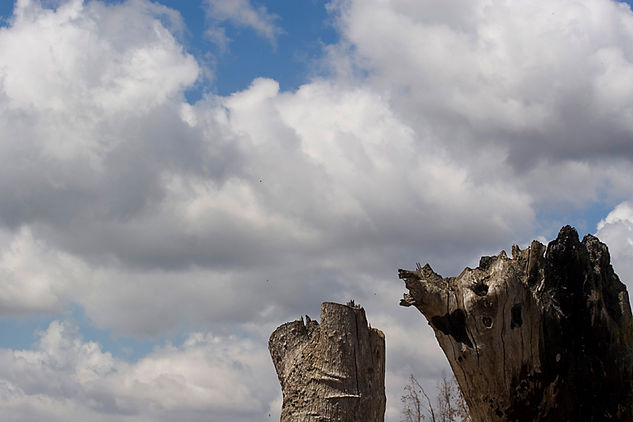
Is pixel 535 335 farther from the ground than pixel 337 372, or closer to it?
farther from the ground

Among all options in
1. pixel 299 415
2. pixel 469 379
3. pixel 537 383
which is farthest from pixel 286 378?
pixel 537 383

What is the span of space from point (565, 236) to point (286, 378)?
11.3ft

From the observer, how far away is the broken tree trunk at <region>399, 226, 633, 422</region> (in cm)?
774

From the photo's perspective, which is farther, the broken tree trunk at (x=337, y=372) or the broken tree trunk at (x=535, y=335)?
the broken tree trunk at (x=337, y=372)

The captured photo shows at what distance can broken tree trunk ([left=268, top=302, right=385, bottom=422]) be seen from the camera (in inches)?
344

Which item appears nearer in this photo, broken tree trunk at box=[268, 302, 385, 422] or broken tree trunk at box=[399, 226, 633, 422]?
broken tree trunk at box=[399, 226, 633, 422]

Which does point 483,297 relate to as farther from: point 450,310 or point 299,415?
point 299,415

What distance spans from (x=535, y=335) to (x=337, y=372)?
2177mm

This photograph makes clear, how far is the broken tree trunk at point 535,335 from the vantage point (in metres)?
7.74

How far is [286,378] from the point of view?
9.16 m

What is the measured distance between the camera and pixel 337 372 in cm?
877

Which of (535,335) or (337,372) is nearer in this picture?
(535,335)

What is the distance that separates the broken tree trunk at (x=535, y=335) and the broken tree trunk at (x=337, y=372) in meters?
1.10

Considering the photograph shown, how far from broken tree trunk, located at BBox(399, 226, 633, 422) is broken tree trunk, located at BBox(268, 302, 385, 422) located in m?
1.10
